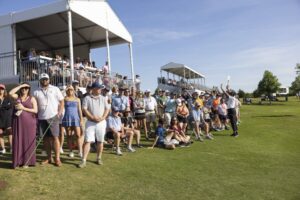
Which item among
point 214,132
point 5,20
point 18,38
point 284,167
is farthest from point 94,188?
point 18,38

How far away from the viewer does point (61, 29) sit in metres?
19.4

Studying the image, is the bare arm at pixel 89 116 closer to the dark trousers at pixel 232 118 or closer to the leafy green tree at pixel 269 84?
the dark trousers at pixel 232 118

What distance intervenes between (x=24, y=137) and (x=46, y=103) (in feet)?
→ 2.95

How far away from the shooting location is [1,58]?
15898mm

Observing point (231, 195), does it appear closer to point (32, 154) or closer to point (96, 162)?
point (96, 162)

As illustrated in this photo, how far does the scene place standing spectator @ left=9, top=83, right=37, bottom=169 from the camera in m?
7.57

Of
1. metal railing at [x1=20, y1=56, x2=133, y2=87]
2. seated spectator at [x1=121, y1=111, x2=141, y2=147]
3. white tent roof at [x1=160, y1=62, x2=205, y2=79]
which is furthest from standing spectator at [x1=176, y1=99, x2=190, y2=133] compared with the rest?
white tent roof at [x1=160, y1=62, x2=205, y2=79]

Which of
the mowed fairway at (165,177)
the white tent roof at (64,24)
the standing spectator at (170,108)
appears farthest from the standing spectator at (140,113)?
the white tent roof at (64,24)

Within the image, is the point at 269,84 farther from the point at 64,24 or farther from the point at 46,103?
the point at 46,103

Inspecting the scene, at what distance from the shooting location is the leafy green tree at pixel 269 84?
6400cm

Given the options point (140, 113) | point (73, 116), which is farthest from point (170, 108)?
point (73, 116)

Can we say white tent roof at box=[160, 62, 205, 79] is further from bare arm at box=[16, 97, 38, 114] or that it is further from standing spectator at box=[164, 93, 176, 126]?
bare arm at box=[16, 97, 38, 114]

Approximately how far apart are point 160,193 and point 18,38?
15.7m

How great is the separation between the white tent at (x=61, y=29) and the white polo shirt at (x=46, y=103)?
266 inches
